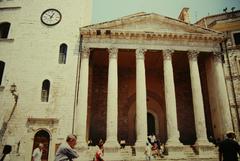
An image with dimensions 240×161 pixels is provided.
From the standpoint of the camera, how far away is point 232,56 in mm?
21594

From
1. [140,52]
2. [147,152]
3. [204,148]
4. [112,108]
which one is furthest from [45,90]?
[204,148]

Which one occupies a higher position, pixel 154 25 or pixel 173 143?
pixel 154 25

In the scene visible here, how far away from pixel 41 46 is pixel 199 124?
12.2 m

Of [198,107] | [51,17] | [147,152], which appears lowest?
[147,152]

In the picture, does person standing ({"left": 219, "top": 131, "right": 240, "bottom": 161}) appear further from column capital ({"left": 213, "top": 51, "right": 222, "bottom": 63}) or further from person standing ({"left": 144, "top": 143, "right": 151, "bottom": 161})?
column capital ({"left": 213, "top": 51, "right": 222, "bottom": 63})

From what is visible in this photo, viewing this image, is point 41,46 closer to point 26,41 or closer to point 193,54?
point 26,41

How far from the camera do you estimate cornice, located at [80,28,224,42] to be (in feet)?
57.5

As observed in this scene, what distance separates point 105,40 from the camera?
697 inches

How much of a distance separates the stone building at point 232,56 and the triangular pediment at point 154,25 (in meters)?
3.83

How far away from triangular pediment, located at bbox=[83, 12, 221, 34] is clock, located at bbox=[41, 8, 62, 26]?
4231 mm

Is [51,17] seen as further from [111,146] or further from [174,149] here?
[174,149]

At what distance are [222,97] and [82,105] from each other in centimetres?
961

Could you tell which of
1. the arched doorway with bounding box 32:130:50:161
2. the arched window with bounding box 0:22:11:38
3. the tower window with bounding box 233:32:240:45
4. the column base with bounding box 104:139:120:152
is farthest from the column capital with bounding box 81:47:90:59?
the tower window with bounding box 233:32:240:45

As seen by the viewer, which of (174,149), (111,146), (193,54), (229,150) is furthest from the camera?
(193,54)
